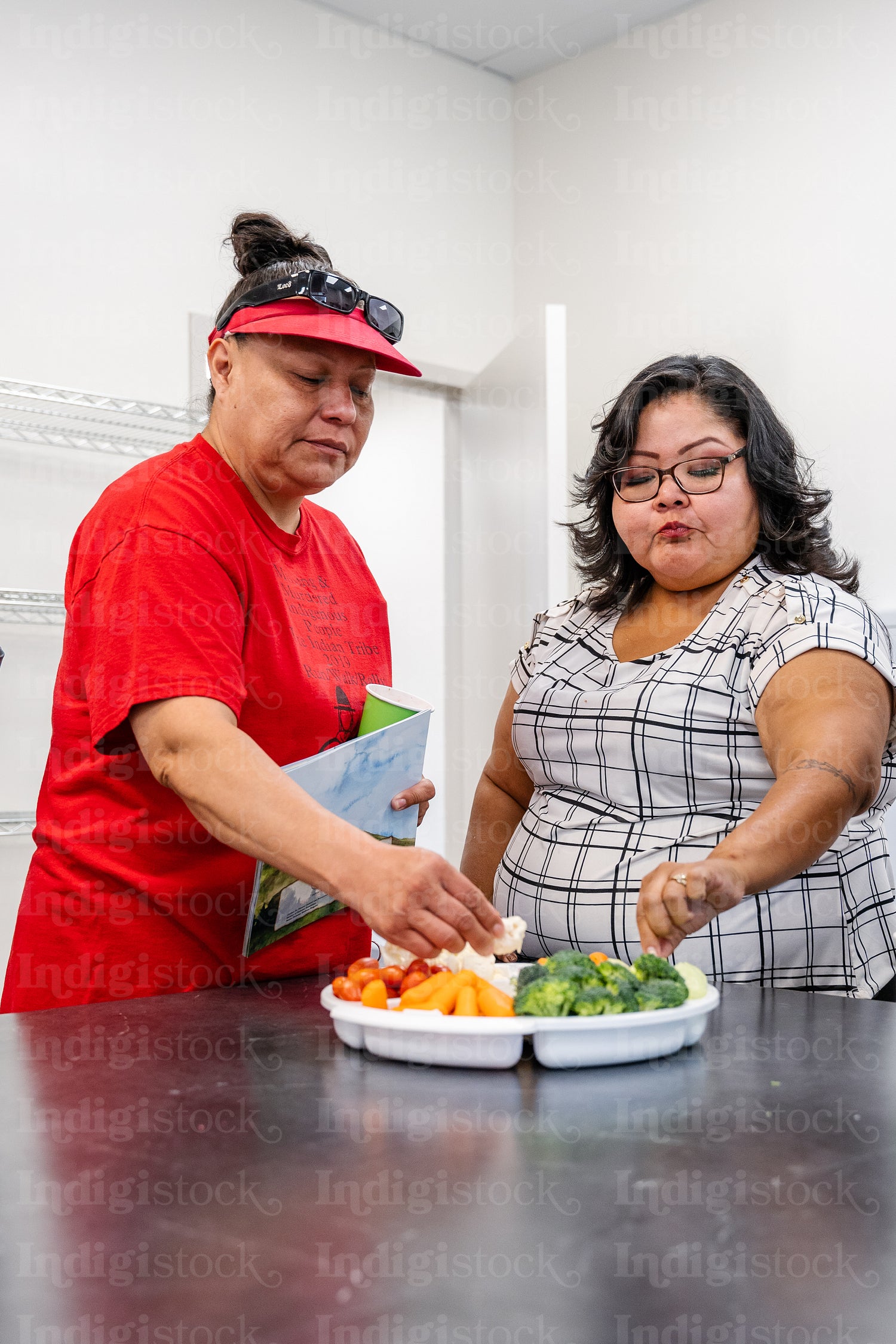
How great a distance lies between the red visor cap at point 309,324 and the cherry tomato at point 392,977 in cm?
67

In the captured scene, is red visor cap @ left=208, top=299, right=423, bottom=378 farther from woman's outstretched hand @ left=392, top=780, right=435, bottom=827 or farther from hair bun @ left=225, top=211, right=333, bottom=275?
woman's outstretched hand @ left=392, top=780, right=435, bottom=827

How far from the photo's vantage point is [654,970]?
97 centimetres

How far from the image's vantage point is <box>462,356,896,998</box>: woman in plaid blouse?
133 centimetres

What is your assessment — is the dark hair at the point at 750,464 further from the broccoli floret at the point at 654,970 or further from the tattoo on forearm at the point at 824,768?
the broccoli floret at the point at 654,970

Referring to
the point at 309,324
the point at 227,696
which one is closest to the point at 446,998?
the point at 227,696

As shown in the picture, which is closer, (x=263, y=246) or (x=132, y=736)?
(x=132, y=736)

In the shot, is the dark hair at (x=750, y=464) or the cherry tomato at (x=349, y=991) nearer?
the cherry tomato at (x=349, y=991)

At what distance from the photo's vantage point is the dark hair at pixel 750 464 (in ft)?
5.23

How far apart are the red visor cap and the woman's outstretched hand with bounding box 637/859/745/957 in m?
0.65

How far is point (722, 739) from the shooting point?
143cm

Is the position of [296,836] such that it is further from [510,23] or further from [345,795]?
[510,23]

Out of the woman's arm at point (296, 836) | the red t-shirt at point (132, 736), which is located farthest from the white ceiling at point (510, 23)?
the woman's arm at point (296, 836)

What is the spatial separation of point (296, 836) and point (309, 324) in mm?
575

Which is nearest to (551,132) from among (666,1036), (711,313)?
(711,313)
